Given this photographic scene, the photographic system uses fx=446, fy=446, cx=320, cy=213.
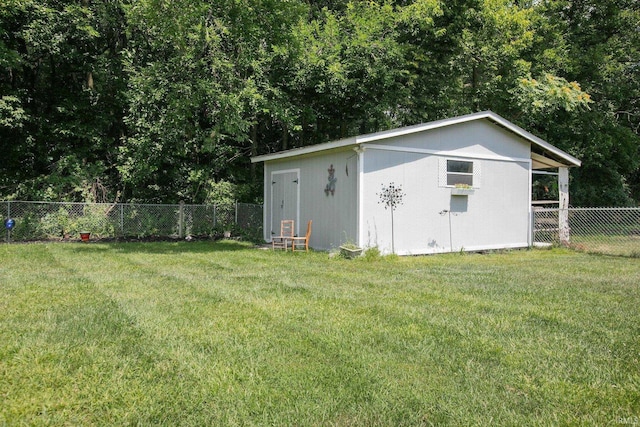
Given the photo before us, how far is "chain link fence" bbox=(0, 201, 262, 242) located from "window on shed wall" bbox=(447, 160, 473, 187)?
5642mm

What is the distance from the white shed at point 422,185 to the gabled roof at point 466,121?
0.02 m

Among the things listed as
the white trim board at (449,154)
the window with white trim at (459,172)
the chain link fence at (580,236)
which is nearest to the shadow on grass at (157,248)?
the white trim board at (449,154)

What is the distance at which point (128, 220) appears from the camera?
12.5 metres

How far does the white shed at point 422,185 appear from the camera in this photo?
8914 mm

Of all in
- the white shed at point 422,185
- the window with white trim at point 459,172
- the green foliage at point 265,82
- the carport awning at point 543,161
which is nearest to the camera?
the white shed at point 422,185

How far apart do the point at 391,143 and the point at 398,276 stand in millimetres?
3571

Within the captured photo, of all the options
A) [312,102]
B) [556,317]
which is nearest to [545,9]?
[312,102]

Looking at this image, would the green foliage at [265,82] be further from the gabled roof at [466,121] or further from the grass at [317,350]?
the grass at [317,350]

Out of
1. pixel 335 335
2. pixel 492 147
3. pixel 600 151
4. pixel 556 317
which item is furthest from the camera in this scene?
pixel 600 151

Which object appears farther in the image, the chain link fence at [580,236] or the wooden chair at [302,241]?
the chain link fence at [580,236]

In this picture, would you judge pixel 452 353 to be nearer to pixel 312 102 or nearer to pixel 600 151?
pixel 312 102

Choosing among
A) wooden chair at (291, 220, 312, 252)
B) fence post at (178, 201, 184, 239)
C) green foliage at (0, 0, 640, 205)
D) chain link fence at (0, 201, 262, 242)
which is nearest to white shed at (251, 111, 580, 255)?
wooden chair at (291, 220, 312, 252)

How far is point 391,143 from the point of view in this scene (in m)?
9.07

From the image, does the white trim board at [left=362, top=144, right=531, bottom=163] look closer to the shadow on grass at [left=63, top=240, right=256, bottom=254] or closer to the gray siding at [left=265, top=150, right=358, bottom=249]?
the gray siding at [left=265, top=150, right=358, bottom=249]
